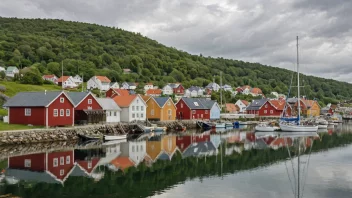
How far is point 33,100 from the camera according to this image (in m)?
46.3

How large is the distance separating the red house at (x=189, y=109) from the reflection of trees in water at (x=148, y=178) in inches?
1605

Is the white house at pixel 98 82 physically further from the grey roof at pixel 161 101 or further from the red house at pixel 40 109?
the red house at pixel 40 109

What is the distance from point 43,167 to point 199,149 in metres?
17.3

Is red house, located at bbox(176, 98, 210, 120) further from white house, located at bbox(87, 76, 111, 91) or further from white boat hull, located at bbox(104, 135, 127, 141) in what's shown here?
white house, located at bbox(87, 76, 111, 91)

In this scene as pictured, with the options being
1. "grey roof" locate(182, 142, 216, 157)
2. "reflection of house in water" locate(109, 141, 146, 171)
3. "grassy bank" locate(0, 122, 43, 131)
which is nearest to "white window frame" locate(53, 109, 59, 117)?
"grassy bank" locate(0, 122, 43, 131)

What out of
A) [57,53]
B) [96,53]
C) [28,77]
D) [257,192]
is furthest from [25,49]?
[257,192]

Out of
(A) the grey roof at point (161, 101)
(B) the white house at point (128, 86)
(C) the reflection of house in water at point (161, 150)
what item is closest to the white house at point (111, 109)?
(A) the grey roof at point (161, 101)

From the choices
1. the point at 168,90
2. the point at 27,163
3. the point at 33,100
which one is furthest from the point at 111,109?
the point at 168,90

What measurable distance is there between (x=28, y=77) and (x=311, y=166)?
7200 cm

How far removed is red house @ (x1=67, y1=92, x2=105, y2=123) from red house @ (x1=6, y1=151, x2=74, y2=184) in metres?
18.4

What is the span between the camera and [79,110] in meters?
52.2

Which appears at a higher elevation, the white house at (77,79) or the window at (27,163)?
the white house at (77,79)

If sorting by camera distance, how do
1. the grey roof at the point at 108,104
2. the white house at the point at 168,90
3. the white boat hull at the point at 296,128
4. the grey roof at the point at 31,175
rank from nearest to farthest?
the grey roof at the point at 31,175 < the grey roof at the point at 108,104 < the white boat hull at the point at 296,128 < the white house at the point at 168,90

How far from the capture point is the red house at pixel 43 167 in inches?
962
